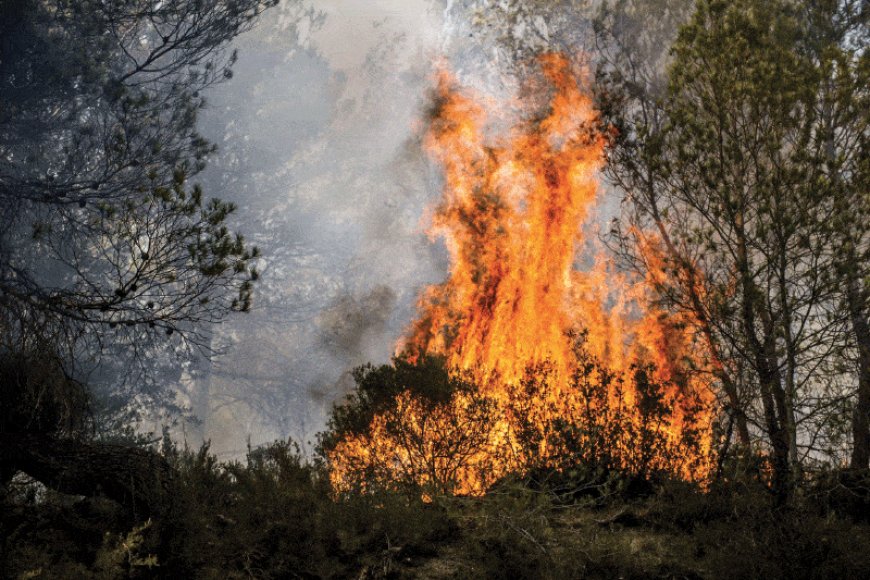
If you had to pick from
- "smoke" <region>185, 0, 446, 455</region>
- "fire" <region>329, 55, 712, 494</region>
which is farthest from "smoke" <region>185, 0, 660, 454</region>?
"fire" <region>329, 55, 712, 494</region>

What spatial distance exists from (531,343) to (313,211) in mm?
28675

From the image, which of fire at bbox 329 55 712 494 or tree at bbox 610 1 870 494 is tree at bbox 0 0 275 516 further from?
tree at bbox 610 1 870 494

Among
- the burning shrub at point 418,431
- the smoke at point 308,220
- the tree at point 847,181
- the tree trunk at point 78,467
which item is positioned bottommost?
the tree trunk at point 78,467

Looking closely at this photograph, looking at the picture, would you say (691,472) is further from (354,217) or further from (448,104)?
(354,217)

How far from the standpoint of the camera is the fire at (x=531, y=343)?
8375mm

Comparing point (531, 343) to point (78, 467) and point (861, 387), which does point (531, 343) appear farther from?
point (78, 467)

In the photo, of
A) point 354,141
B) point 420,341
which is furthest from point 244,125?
point 420,341

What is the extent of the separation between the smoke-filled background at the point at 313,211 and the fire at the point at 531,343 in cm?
1535

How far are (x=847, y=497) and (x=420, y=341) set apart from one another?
6.11m

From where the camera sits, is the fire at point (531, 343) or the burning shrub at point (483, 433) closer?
the burning shrub at point (483, 433)

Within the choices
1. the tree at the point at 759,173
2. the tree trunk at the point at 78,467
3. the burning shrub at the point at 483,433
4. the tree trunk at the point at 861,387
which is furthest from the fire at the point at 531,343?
the tree trunk at the point at 78,467

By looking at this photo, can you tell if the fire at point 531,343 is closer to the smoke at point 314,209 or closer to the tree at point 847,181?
the tree at point 847,181

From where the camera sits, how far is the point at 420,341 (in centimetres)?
A: 1120

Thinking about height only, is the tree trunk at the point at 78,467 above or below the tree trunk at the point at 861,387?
below
